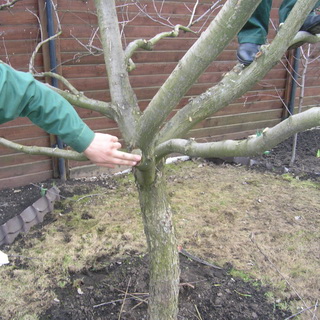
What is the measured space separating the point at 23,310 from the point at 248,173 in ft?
11.4

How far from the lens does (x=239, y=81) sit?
162 centimetres

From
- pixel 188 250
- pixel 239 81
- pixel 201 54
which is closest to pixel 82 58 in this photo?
pixel 188 250

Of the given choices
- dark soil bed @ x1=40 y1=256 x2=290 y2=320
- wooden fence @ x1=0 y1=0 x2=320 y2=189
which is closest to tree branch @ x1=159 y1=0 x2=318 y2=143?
dark soil bed @ x1=40 y1=256 x2=290 y2=320

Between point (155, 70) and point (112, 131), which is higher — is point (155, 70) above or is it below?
above

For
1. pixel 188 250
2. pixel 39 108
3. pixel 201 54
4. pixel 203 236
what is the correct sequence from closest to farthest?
pixel 201 54 → pixel 39 108 → pixel 188 250 → pixel 203 236

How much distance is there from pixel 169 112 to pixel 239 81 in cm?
48

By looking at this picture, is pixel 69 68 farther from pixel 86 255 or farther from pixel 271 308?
pixel 271 308

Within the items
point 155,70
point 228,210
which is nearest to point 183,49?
point 155,70

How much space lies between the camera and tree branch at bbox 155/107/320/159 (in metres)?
1.15

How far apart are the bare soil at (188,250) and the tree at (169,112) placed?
20.2 inches

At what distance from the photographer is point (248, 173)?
16.3ft

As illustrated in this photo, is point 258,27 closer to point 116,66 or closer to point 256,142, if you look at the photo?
point 116,66

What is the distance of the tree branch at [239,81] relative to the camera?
137 cm

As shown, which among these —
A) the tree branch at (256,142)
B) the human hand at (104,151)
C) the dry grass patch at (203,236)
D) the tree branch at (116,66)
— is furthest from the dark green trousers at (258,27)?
the dry grass patch at (203,236)
